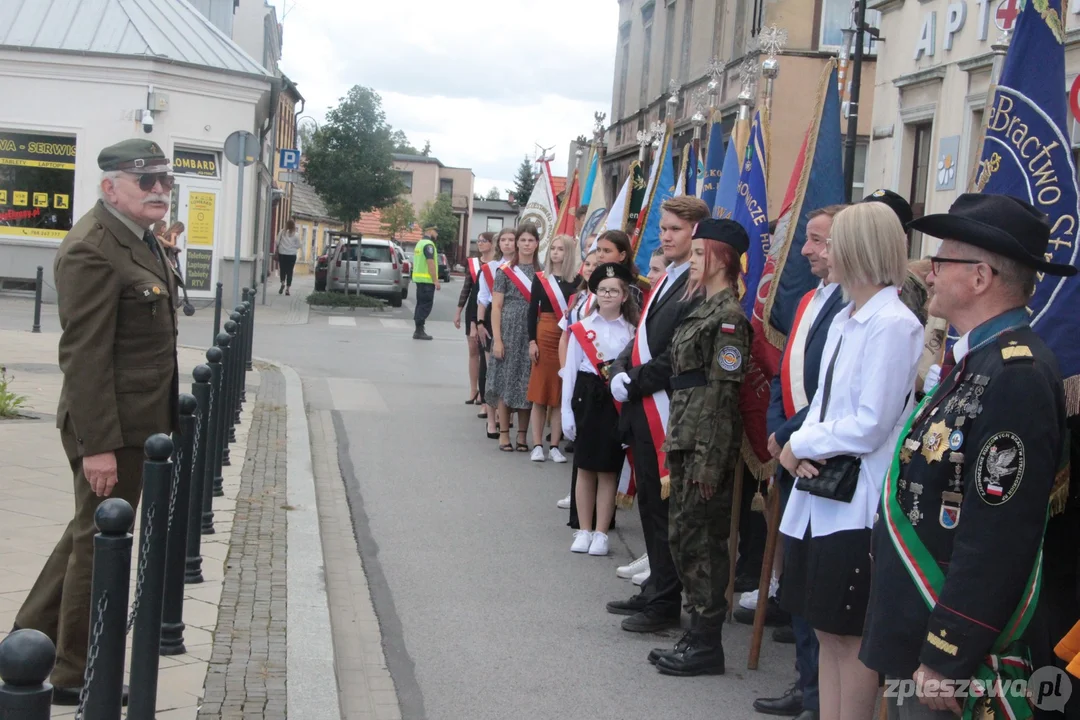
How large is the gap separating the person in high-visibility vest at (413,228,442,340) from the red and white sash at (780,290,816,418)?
14.8m

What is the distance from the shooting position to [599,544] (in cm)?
764

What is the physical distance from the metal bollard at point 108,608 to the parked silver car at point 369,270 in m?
27.5

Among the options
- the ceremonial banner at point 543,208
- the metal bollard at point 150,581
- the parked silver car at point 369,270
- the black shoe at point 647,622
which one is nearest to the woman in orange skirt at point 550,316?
the black shoe at point 647,622

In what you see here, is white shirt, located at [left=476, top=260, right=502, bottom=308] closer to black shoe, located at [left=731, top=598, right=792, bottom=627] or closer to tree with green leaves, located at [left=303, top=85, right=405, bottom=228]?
black shoe, located at [left=731, top=598, right=792, bottom=627]

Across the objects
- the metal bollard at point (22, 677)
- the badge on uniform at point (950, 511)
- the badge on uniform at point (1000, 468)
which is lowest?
the metal bollard at point (22, 677)

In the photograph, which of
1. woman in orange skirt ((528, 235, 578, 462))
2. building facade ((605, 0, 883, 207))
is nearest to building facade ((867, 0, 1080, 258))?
building facade ((605, 0, 883, 207))

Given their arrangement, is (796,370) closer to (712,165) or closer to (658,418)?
(658,418)

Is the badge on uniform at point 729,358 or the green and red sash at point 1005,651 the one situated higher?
the badge on uniform at point 729,358

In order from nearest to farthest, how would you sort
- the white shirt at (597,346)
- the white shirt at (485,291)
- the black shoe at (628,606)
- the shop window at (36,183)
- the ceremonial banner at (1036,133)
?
the ceremonial banner at (1036,133)
the black shoe at (628,606)
the white shirt at (597,346)
the white shirt at (485,291)
the shop window at (36,183)

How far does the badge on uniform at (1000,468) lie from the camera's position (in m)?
2.76

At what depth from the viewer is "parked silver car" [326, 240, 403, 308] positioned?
31031 mm

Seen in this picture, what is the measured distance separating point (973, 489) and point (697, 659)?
2.88 m

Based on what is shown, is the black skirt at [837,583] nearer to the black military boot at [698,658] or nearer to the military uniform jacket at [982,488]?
the military uniform jacket at [982,488]

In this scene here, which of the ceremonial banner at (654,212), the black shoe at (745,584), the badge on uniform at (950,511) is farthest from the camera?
the ceremonial banner at (654,212)
